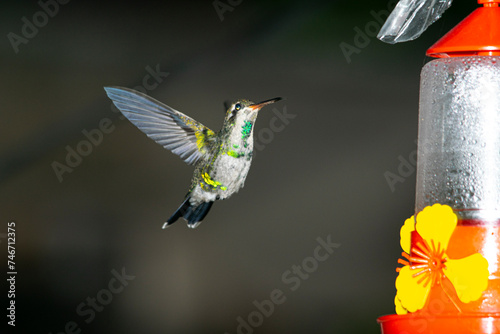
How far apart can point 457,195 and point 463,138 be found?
0.46 ft

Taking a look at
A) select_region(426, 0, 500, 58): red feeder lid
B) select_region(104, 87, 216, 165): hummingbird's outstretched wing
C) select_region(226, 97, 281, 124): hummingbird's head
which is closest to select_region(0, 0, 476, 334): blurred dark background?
select_region(104, 87, 216, 165): hummingbird's outstretched wing

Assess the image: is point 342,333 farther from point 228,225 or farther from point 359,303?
point 228,225

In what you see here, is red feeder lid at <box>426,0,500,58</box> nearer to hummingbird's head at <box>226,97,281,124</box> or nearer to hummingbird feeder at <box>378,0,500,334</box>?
hummingbird feeder at <box>378,0,500,334</box>

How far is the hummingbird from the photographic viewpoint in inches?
83.0

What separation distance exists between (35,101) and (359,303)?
2.23 meters

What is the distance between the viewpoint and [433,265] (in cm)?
143

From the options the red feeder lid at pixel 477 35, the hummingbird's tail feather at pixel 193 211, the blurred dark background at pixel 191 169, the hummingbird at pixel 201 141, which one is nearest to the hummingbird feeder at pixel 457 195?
the red feeder lid at pixel 477 35

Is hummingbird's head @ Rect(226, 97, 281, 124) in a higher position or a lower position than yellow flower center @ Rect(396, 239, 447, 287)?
higher

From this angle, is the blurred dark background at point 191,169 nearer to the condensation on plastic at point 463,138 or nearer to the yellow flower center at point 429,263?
the condensation on plastic at point 463,138

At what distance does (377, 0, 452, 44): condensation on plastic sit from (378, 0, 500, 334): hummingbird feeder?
101mm

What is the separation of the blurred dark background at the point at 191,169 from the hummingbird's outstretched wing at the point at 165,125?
5.44ft

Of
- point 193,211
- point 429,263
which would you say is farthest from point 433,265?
point 193,211

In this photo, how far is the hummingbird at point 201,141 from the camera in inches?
83.0

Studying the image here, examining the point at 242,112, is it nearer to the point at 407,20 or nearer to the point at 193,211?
the point at 193,211
